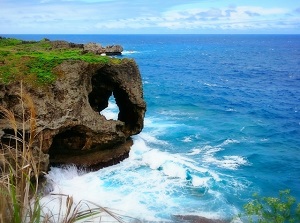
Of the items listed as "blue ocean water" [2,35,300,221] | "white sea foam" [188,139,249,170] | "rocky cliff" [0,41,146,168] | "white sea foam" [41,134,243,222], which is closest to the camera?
"white sea foam" [41,134,243,222]

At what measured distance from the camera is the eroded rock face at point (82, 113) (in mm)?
21438

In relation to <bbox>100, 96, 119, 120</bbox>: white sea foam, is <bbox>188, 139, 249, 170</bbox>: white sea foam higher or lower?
lower

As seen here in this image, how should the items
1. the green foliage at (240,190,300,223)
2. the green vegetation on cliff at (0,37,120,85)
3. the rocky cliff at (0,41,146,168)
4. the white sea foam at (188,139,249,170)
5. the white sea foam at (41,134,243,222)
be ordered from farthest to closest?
1. the white sea foam at (188,139,249,170)
2. the green vegetation on cliff at (0,37,120,85)
3. the rocky cliff at (0,41,146,168)
4. the white sea foam at (41,134,243,222)
5. the green foliage at (240,190,300,223)

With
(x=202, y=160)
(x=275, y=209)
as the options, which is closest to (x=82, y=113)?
(x=202, y=160)

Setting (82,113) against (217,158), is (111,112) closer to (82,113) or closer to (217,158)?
(217,158)

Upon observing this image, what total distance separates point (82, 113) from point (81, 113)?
0.08 metres

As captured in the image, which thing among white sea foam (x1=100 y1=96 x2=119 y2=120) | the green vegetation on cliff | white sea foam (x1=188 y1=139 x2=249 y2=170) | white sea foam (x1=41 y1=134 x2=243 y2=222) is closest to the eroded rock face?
the green vegetation on cliff

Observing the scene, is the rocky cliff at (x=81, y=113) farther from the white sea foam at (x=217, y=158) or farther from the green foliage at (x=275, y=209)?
the green foliage at (x=275, y=209)

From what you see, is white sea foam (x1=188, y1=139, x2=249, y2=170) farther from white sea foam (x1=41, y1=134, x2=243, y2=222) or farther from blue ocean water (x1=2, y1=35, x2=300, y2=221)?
white sea foam (x1=41, y1=134, x2=243, y2=222)

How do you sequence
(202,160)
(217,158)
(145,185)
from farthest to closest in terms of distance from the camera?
(217,158) < (202,160) < (145,185)

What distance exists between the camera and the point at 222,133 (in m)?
33.9

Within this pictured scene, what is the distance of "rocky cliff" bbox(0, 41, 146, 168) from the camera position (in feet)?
70.2

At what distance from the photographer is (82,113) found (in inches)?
901

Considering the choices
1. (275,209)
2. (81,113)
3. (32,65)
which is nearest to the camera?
(275,209)
